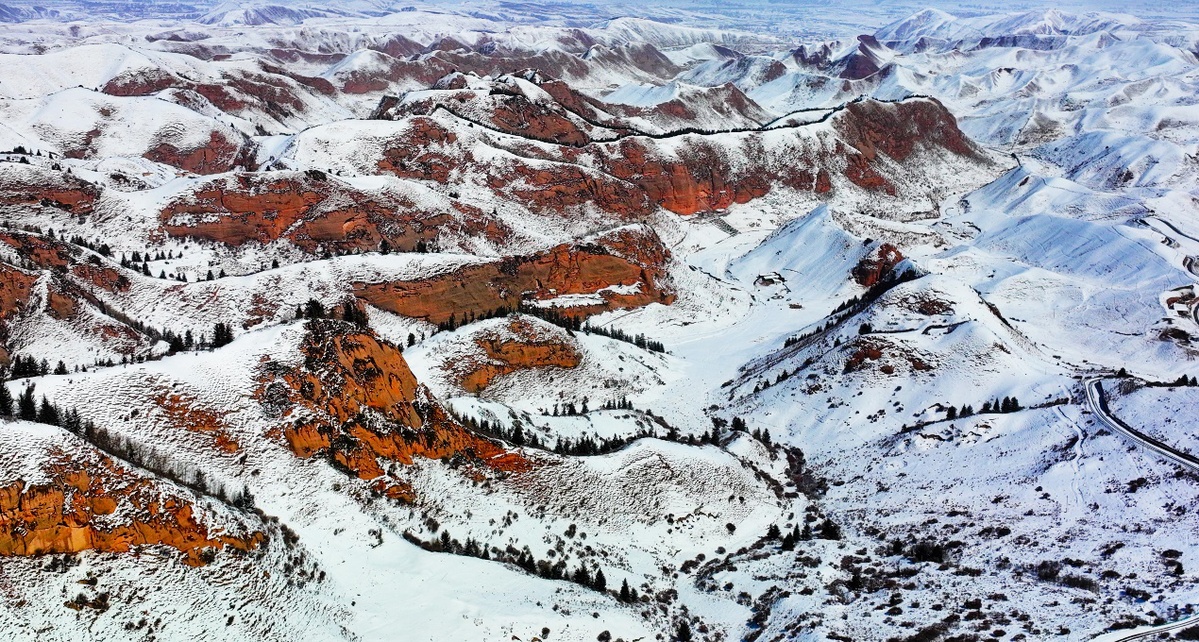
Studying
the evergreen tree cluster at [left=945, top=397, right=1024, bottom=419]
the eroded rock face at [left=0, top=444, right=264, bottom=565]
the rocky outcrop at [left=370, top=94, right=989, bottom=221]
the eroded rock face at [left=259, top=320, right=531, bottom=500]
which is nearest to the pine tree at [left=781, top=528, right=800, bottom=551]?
the eroded rock face at [left=259, top=320, right=531, bottom=500]

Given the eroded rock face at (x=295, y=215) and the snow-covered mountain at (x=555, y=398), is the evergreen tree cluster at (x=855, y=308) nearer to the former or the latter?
the snow-covered mountain at (x=555, y=398)

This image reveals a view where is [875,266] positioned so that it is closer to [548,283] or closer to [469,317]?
[548,283]

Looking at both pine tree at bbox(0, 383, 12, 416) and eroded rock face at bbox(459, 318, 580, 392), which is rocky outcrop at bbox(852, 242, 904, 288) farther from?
pine tree at bbox(0, 383, 12, 416)

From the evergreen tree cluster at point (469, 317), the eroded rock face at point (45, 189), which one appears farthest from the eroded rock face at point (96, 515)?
the eroded rock face at point (45, 189)

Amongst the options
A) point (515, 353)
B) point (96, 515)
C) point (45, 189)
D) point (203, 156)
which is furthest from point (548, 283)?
point (203, 156)

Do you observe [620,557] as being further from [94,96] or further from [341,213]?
[94,96]

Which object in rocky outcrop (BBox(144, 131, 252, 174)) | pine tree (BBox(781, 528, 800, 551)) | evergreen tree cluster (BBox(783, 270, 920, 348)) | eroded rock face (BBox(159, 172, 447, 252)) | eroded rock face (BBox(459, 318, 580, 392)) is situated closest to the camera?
pine tree (BBox(781, 528, 800, 551))

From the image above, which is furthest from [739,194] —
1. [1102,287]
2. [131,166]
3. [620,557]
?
[620,557]
